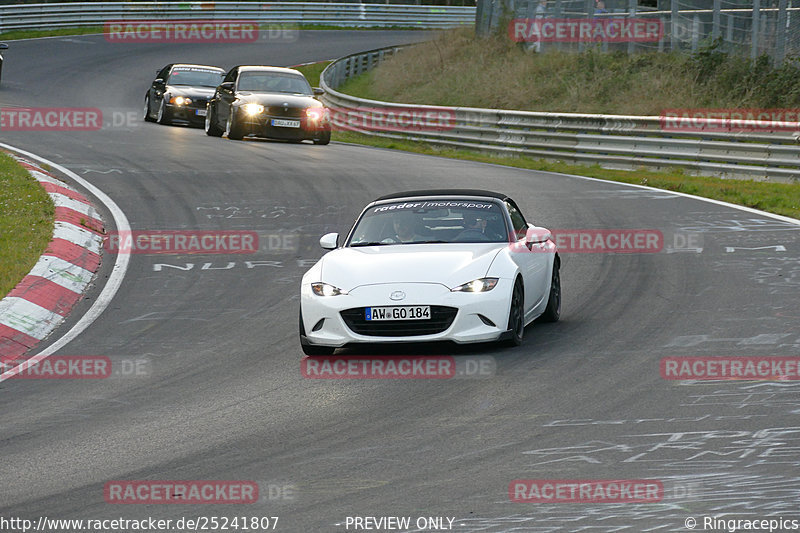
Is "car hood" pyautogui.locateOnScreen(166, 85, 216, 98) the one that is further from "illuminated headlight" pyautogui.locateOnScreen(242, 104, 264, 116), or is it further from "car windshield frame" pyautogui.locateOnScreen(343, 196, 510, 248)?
"car windshield frame" pyautogui.locateOnScreen(343, 196, 510, 248)

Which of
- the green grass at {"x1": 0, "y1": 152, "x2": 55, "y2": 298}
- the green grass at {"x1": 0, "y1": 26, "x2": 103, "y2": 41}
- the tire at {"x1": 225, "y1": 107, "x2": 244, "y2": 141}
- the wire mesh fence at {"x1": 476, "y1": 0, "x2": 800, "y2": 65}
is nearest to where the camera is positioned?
the green grass at {"x1": 0, "y1": 152, "x2": 55, "y2": 298}

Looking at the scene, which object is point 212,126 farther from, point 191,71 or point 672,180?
point 672,180

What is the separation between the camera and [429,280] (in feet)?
31.7

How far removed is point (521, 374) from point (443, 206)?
260 centimetres

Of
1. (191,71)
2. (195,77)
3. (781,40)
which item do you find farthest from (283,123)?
(781,40)

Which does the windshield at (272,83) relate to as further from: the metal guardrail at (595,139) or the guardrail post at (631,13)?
the guardrail post at (631,13)

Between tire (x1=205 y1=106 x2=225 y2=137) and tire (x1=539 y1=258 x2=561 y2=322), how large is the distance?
55.9 feet

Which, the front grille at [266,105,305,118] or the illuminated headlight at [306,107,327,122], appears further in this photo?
the illuminated headlight at [306,107,327,122]

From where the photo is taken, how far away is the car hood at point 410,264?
973 cm

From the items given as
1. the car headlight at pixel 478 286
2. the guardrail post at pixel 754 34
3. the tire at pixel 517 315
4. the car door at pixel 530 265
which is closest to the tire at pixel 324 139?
the guardrail post at pixel 754 34

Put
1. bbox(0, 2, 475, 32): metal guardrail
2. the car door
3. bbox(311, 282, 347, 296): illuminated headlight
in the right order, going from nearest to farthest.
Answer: bbox(311, 282, 347, 296): illuminated headlight
the car door
bbox(0, 2, 475, 32): metal guardrail

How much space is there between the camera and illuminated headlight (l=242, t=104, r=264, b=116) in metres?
25.6

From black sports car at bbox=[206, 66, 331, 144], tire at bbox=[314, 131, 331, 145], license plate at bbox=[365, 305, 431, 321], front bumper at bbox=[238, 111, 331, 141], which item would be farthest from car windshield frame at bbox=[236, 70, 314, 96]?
license plate at bbox=[365, 305, 431, 321]

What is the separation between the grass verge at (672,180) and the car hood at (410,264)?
26.5 feet
